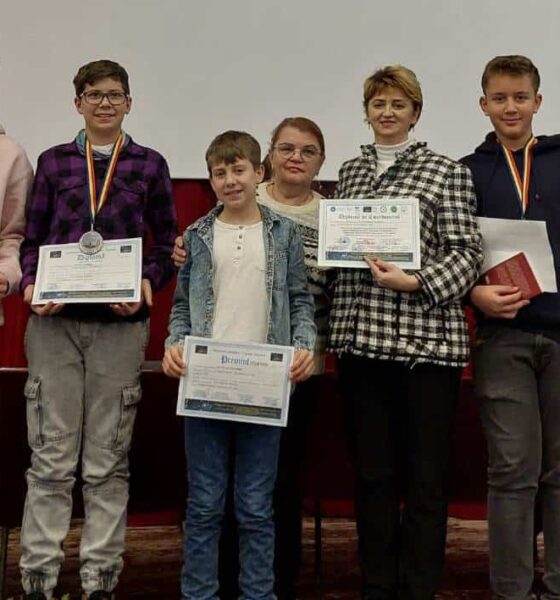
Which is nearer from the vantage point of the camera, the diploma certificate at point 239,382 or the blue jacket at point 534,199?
the diploma certificate at point 239,382

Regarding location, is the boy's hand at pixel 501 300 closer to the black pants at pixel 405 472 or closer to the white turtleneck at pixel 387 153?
the black pants at pixel 405 472

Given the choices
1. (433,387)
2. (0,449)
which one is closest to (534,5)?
(433,387)

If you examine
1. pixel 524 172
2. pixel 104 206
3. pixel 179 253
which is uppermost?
pixel 524 172

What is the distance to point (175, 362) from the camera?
2.15m

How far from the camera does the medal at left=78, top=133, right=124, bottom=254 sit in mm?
2264

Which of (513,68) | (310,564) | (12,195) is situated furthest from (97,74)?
(310,564)

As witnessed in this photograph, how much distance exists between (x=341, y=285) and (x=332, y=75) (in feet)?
6.22

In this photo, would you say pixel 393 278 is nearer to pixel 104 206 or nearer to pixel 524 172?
pixel 524 172

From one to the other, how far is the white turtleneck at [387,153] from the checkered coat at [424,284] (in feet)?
0.05

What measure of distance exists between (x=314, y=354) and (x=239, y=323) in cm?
30

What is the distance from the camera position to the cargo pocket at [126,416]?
226 centimetres

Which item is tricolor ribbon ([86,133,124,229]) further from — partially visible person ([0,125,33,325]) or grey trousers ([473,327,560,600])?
grey trousers ([473,327,560,600])

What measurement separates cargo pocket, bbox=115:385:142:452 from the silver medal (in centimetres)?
41

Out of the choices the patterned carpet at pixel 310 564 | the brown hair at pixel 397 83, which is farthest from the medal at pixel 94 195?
the patterned carpet at pixel 310 564
